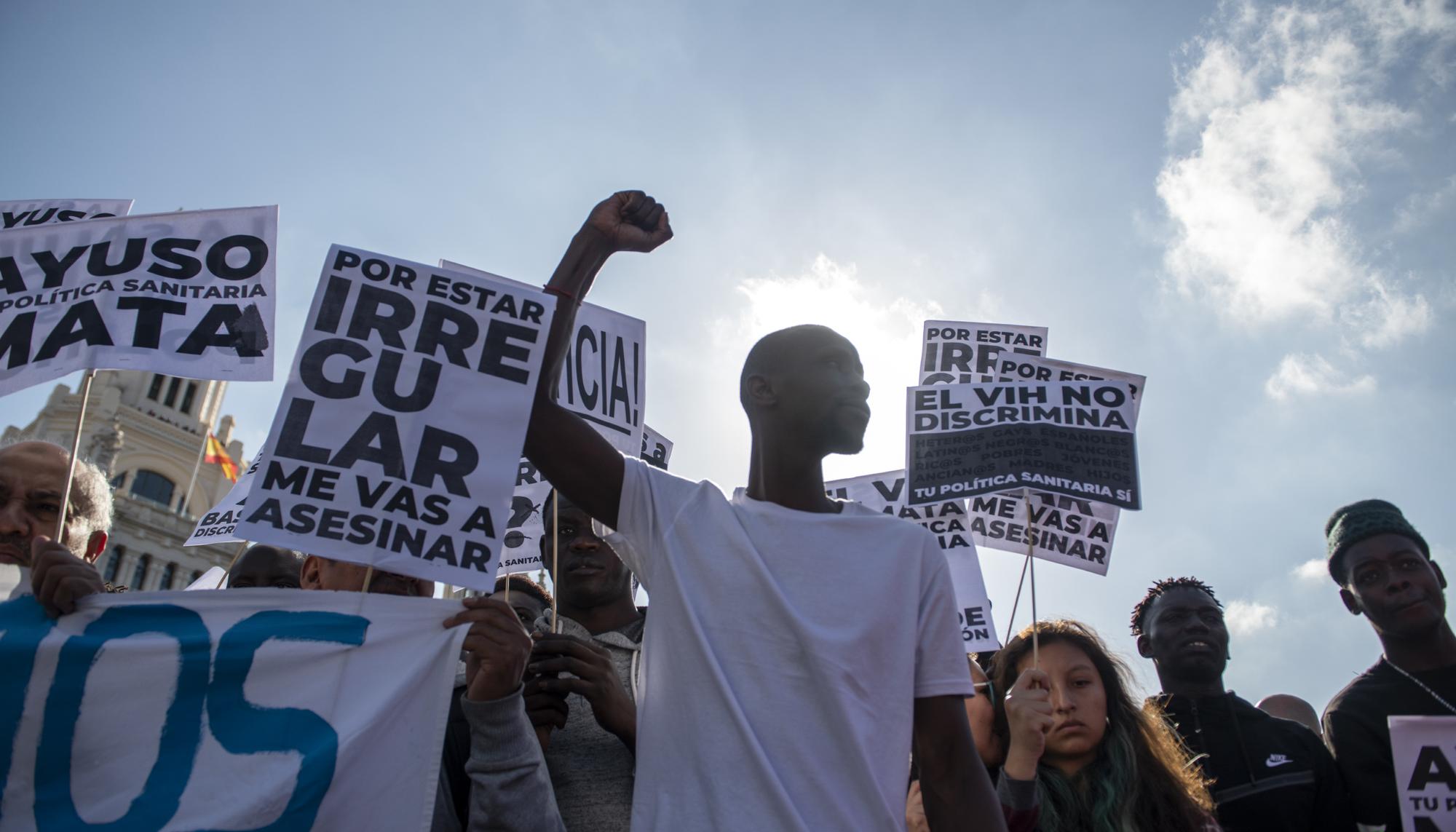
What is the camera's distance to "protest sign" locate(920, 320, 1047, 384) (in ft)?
21.6

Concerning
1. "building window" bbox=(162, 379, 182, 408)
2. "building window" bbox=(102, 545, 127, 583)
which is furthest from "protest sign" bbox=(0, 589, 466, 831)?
"building window" bbox=(162, 379, 182, 408)

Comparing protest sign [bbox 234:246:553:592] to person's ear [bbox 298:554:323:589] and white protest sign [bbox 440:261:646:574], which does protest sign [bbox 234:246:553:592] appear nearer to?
person's ear [bbox 298:554:323:589]

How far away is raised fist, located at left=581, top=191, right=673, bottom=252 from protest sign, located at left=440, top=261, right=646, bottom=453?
4.40ft

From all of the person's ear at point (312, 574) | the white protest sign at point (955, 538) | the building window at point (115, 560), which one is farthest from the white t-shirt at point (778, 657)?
the building window at point (115, 560)

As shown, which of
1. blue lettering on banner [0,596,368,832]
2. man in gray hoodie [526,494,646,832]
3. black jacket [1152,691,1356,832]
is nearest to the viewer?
blue lettering on banner [0,596,368,832]

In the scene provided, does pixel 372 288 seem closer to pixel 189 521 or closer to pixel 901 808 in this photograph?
pixel 901 808

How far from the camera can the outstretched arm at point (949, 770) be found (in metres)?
2.35

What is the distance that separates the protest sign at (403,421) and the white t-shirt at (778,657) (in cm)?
51

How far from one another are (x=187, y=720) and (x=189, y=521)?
1699 inches

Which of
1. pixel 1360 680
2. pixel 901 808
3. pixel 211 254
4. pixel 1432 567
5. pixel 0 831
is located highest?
pixel 211 254

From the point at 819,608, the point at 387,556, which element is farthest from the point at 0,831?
the point at 819,608

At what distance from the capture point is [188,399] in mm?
48500

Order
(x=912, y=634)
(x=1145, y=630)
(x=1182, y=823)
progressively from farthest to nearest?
(x=1145, y=630)
(x=1182, y=823)
(x=912, y=634)

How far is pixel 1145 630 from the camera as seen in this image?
5258 mm
